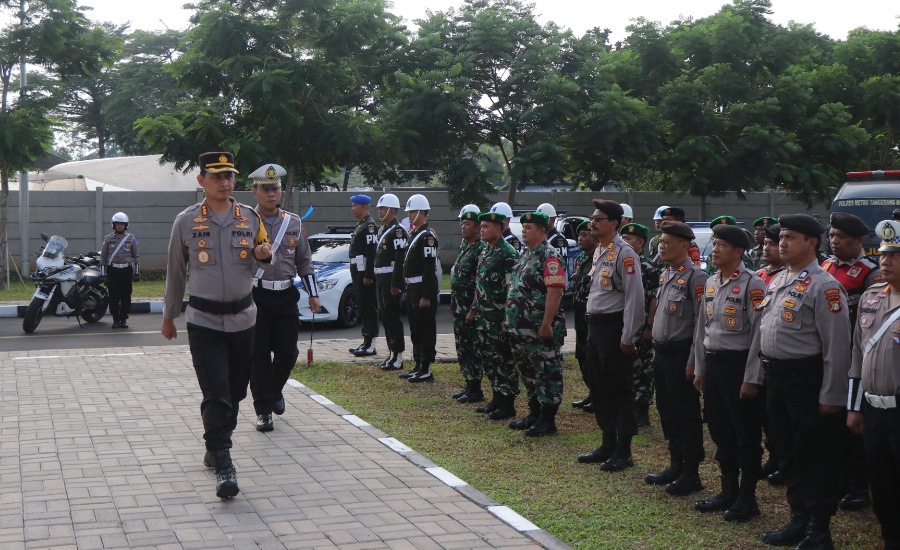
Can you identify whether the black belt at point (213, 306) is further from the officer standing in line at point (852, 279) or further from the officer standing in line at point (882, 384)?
the officer standing in line at point (852, 279)

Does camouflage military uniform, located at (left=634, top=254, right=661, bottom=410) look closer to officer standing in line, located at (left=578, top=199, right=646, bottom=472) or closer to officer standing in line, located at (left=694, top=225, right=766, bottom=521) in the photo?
officer standing in line, located at (left=578, top=199, right=646, bottom=472)

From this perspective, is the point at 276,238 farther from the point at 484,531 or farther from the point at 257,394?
the point at 484,531

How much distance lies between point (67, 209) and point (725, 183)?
53.5ft

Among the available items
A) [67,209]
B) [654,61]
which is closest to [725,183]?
[654,61]

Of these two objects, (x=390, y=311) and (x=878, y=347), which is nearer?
(x=878, y=347)

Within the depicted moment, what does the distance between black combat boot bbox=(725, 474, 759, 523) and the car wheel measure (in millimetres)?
9654

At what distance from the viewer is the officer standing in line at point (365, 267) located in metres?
10.8

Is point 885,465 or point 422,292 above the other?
point 422,292

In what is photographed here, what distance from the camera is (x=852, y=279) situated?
18.3ft

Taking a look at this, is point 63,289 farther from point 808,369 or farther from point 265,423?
point 808,369

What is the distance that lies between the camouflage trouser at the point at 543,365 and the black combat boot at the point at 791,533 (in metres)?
2.50

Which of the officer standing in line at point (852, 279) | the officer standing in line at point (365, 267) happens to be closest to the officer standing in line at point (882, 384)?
the officer standing in line at point (852, 279)

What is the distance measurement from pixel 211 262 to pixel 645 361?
3.90m

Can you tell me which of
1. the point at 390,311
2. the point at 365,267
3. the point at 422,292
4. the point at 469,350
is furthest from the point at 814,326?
the point at 365,267
